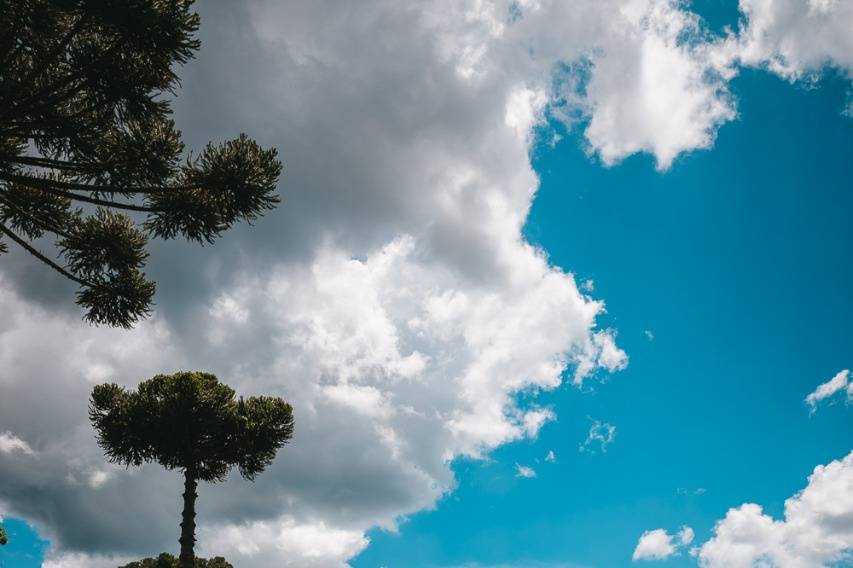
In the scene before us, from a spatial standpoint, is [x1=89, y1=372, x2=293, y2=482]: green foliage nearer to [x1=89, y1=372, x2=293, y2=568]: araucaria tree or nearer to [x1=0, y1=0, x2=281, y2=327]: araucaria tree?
[x1=89, y1=372, x2=293, y2=568]: araucaria tree

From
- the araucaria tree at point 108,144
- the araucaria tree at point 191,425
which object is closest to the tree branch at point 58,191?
the araucaria tree at point 108,144

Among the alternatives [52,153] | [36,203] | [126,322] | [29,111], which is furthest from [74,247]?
[29,111]

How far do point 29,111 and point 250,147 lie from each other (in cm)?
352

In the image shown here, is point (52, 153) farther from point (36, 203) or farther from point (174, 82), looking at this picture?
point (36, 203)

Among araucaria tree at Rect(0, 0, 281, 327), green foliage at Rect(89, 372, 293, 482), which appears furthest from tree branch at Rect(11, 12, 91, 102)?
green foliage at Rect(89, 372, 293, 482)

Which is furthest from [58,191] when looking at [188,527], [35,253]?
[188,527]

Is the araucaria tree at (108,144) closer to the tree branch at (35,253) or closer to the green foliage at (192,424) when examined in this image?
the tree branch at (35,253)

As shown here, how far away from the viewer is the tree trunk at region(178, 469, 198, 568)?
18.9 m

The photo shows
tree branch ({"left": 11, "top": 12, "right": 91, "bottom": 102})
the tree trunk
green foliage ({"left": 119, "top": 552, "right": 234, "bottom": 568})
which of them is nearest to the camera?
tree branch ({"left": 11, "top": 12, "right": 91, "bottom": 102})

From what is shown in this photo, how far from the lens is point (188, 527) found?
63.8ft

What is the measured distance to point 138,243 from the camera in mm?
13250

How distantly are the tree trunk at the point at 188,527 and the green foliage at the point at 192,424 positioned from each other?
69cm

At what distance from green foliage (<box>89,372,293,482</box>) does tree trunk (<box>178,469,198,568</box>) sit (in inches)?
27.0

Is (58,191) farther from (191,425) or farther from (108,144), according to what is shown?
(191,425)
